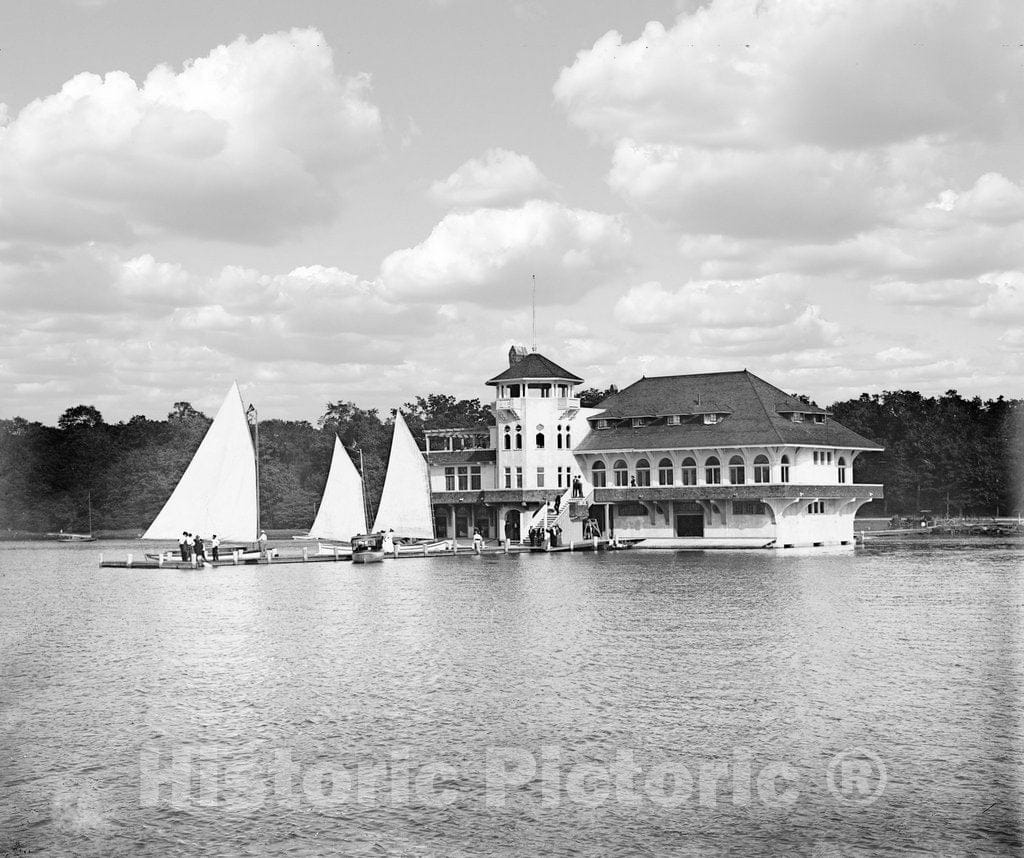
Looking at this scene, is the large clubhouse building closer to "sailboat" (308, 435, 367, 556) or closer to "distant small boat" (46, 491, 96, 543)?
"sailboat" (308, 435, 367, 556)

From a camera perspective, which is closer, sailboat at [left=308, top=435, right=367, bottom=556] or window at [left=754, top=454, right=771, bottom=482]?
sailboat at [left=308, top=435, right=367, bottom=556]

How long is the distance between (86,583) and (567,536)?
121 ft

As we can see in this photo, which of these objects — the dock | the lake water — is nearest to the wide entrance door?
the dock

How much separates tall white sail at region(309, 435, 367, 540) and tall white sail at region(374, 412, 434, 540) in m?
2.17

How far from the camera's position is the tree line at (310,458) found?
133 meters

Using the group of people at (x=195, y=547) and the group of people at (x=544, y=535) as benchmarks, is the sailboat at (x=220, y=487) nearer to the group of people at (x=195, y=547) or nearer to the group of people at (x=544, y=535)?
the group of people at (x=195, y=547)

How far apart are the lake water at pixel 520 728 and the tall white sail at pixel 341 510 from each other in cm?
3095

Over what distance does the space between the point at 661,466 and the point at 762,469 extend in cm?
814

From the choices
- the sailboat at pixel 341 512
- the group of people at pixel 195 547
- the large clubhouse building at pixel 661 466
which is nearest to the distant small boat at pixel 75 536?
the large clubhouse building at pixel 661 466

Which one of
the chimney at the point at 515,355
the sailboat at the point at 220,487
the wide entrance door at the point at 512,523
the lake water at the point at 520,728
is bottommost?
the lake water at the point at 520,728

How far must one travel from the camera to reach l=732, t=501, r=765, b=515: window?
88.8 meters

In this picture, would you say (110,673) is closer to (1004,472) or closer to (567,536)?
(567,536)

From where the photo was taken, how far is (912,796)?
22312 mm

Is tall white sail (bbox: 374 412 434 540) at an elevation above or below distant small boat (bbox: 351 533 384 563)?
above
